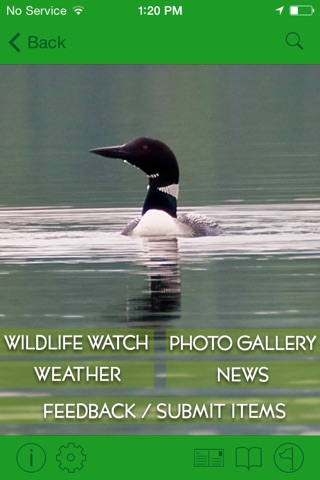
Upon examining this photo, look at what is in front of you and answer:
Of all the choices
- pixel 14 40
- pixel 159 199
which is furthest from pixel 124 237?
pixel 14 40

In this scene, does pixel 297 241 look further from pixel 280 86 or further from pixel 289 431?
pixel 280 86

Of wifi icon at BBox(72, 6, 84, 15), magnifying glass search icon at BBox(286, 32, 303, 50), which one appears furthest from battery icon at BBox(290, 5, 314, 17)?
wifi icon at BBox(72, 6, 84, 15)

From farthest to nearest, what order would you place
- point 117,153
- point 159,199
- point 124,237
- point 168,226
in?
1. point 117,153
2. point 159,199
3. point 168,226
4. point 124,237

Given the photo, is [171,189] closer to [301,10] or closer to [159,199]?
[159,199]

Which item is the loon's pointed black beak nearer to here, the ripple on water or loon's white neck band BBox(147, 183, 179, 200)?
loon's white neck band BBox(147, 183, 179, 200)

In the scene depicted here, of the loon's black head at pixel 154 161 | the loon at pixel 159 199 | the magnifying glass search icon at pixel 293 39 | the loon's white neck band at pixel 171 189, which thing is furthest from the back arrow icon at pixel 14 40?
the loon's white neck band at pixel 171 189

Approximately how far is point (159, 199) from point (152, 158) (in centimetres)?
38

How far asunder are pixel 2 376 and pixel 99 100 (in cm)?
3507

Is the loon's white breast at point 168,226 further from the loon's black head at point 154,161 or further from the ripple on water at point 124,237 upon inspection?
the loon's black head at point 154,161

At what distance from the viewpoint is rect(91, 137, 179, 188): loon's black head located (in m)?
13.3

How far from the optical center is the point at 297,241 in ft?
40.5

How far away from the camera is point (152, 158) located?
13.4m

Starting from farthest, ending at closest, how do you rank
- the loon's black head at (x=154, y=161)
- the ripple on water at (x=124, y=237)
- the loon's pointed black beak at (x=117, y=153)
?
the loon's black head at (x=154, y=161), the loon's pointed black beak at (x=117, y=153), the ripple on water at (x=124, y=237)

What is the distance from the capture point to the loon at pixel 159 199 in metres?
12.8
